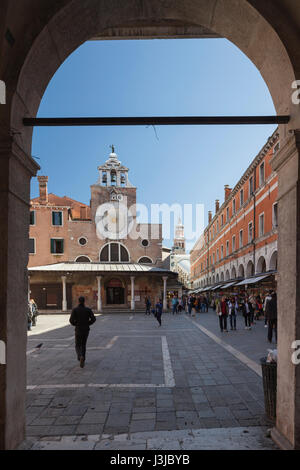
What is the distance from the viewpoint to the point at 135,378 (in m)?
6.23

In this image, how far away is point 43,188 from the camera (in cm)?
3044

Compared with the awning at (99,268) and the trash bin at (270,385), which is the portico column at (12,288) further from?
the awning at (99,268)

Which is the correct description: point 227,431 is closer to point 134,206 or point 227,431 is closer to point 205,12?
point 205,12

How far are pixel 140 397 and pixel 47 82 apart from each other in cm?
507

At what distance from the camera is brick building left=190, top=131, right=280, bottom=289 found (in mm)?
20531

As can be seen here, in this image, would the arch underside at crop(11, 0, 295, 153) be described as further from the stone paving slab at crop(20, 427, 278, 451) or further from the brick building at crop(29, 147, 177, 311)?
the brick building at crop(29, 147, 177, 311)

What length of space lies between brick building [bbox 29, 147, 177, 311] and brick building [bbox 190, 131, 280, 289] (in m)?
7.15

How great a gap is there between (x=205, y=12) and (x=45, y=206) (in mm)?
28512

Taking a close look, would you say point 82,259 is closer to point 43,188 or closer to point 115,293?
point 115,293

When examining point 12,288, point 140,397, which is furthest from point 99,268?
point 12,288

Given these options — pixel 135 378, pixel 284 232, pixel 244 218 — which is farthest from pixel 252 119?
pixel 244 218

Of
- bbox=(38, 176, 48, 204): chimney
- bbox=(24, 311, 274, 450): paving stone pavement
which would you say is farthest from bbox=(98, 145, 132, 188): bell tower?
bbox=(24, 311, 274, 450): paving stone pavement

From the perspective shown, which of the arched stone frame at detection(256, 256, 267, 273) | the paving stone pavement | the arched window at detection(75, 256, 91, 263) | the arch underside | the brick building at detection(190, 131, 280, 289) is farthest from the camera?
the arched window at detection(75, 256, 91, 263)

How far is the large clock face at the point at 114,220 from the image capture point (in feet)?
101
